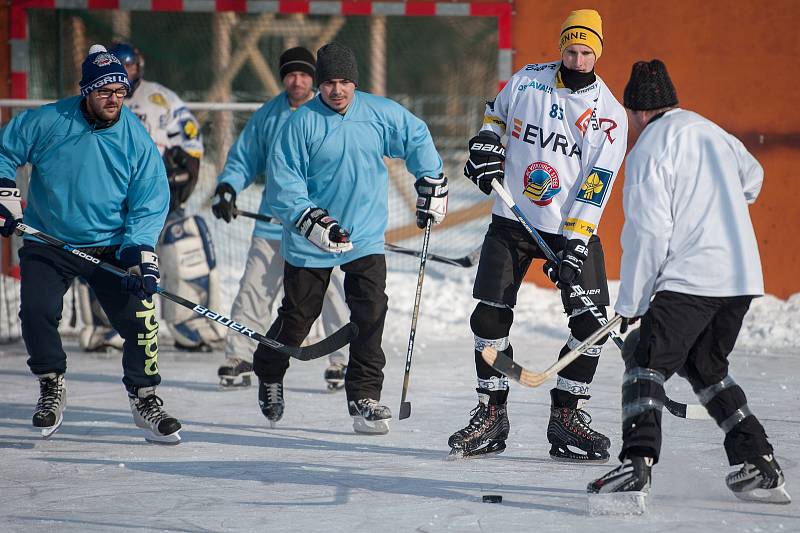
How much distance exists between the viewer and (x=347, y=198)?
4672 mm

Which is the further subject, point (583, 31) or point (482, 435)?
point (482, 435)

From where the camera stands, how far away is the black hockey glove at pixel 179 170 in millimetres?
6348

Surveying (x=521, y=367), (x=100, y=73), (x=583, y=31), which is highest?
(x=583, y=31)

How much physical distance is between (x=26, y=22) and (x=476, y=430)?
17.6 ft

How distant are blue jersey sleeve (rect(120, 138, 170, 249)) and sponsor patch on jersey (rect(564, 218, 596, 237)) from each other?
61.0 inches

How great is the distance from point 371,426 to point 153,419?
0.84 metres

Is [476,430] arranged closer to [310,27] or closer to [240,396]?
[240,396]

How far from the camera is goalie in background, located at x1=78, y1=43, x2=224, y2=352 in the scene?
20.9 feet

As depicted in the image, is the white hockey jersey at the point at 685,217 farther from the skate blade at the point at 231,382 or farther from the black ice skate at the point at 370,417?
the skate blade at the point at 231,382

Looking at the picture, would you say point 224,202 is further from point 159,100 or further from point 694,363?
point 694,363

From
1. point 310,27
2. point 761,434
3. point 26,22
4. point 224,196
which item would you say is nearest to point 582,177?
point 761,434

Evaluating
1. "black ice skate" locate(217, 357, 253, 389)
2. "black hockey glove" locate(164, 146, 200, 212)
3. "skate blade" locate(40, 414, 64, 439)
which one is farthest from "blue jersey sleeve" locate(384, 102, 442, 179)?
"black hockey glove" locate(164, 146, 200, 212)

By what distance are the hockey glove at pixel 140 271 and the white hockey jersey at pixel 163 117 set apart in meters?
1.99

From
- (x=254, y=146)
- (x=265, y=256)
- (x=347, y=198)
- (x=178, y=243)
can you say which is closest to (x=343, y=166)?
(x=347, y=198)
